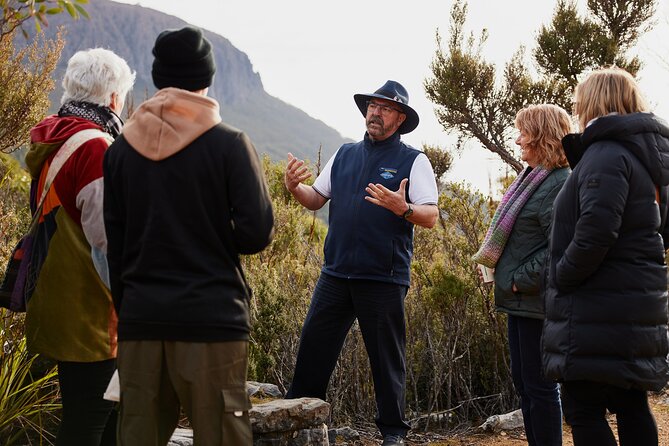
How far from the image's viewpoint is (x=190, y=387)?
93.3 inches

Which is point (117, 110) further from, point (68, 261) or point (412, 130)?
point (412, 130)

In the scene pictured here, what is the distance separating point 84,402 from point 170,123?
1076 millimetres

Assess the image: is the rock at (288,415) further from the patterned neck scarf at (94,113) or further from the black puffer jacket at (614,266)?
the patterned neck scarf at (94,113)

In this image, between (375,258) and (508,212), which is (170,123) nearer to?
(375,258)

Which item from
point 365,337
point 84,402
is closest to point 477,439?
point 365,337

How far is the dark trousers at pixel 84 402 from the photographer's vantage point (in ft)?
8.95

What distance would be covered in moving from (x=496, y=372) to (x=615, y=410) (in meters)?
2.81

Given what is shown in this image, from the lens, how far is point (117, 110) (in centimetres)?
297

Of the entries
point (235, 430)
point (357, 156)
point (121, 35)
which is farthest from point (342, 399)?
point (121, 35)

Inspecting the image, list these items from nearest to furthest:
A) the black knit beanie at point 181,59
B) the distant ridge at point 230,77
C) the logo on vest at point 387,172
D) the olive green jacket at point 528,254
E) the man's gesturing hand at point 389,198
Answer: the black knit beanie at point 181,59 → the olive green jacket at point 528,254 → the man's gesturing hand at point 389,198 → the logo on vest at point 387,172 → the distant ridge at point 230,77

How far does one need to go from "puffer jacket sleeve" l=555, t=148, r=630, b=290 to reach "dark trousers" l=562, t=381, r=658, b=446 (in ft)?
1.35

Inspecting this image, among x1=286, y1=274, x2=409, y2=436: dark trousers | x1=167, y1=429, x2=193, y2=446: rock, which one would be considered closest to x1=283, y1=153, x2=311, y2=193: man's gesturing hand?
x1=286, y1=274, x2=409, y2=436: dark trousers

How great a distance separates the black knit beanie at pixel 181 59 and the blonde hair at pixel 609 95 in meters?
1.48

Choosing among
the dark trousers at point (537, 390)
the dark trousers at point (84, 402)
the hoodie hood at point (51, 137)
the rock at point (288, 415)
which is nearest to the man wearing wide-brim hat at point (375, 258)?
the rock at point (288, 415)
